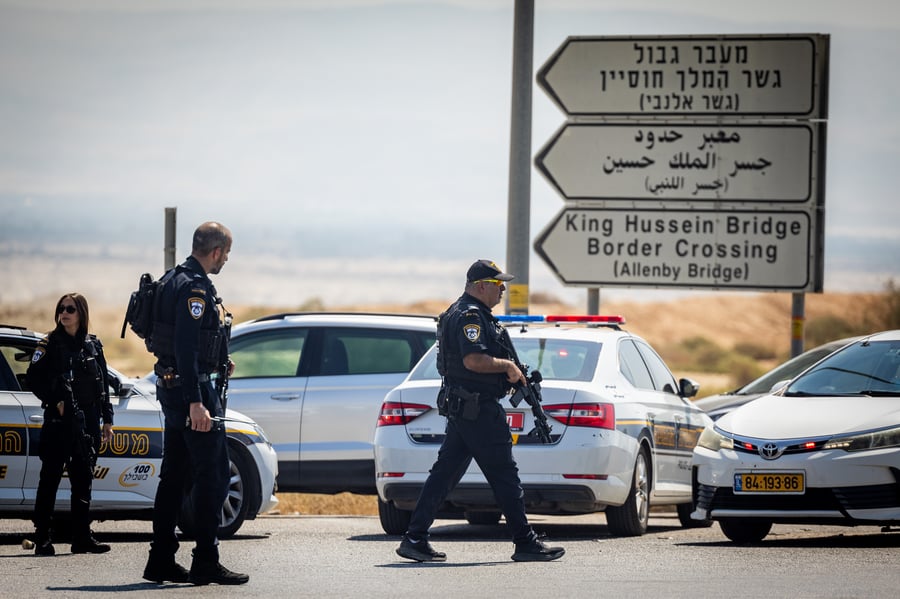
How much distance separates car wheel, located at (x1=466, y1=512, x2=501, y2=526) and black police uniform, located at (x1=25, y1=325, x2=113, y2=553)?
4.13 meters

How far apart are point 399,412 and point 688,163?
8.73 m

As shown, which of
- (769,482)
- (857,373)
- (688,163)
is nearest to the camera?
(769,482)

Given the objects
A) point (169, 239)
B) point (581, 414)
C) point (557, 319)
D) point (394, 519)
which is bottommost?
point (394, 519)

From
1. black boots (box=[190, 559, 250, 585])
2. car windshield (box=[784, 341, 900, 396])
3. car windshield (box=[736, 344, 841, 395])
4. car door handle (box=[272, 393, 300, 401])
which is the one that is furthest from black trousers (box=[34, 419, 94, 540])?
car windshield (box=[736, 344, 841, 395])

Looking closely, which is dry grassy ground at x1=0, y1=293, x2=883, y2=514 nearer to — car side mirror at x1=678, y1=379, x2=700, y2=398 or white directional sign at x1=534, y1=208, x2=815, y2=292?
white directional sign at x1=534, y1=208, x2=815, y2=292

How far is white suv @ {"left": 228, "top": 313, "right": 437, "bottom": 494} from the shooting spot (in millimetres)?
14484

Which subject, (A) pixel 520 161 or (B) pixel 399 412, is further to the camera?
(A) pixel 520 161

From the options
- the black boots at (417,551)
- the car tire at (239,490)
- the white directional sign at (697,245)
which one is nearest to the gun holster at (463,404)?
the black boots at (417,551)

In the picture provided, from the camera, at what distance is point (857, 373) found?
12219 mm

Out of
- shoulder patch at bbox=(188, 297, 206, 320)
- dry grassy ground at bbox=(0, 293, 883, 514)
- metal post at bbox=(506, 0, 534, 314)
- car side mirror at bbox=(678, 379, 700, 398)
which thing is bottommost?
dry grassy ground at bbox=(0, 293, 883, 514)

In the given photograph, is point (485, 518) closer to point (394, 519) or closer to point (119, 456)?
point (394, 519)

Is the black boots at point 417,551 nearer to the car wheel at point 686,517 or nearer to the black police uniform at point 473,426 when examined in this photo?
the black police uniform at point 473,426

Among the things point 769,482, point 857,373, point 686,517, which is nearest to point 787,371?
point 686,517

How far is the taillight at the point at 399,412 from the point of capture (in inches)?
472
